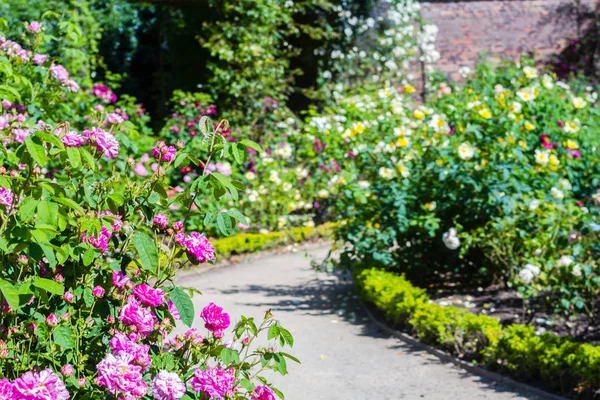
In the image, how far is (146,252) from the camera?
2.20m

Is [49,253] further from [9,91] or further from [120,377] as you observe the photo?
[9,91]

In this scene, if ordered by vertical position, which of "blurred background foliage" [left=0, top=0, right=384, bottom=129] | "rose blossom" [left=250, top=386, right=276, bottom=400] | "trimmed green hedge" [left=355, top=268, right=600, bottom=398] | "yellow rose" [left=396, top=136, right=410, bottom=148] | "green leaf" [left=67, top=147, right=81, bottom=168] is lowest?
"trimmed green hedge" [left=355, top=268, right=600, bottom=398]

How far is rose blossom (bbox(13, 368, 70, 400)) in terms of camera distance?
196 centimetres

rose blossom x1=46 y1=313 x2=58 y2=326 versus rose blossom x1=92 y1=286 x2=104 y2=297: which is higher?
rose blossom x1=92 y1=286 x2=104 y2=297

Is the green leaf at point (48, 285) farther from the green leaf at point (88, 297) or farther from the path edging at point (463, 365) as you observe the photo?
the path edging at point (463, 365)

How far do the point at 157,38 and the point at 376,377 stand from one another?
12.5 metres

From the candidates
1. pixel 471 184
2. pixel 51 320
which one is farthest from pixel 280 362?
pixel 471 184

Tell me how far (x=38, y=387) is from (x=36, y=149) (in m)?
0.57

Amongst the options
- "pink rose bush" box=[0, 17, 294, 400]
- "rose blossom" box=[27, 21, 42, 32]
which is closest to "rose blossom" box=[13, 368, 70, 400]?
"pink rose bush" box=[0, 17, 294, 400]

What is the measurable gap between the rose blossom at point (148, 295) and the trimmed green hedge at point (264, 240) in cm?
629

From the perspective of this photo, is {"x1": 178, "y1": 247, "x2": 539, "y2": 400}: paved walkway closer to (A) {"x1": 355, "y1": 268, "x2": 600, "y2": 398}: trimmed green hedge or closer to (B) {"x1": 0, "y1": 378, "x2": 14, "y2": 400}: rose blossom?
(A) {"x1": 355, "y1": 268, "x2": 600, "y2": 398}: trimmed green hedge

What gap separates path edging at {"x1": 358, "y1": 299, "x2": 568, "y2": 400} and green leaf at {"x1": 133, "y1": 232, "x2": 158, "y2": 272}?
2.65m

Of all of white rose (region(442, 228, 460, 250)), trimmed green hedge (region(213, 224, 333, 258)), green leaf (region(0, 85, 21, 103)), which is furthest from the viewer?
trimmed green hedge (region(213, 224, 333, 258))

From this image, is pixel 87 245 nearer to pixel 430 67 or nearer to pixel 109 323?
pixel 109 323
